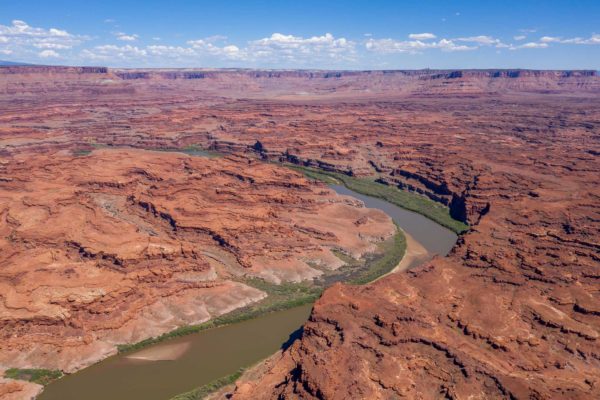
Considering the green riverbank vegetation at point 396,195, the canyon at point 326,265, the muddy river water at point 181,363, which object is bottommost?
the muddy river water at point 181,363

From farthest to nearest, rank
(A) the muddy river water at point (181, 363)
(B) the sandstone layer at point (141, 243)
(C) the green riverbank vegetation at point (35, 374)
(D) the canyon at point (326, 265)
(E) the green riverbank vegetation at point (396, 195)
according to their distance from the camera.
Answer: (E) the green riverbank vegetation at point (396, 195), (B) the sandstone layer at point (141, 243), (A) the muddy river water at point (181, 363), (C) the green riverbank vegetation at point (35, 374), (D) the canyon at point (326, 265)

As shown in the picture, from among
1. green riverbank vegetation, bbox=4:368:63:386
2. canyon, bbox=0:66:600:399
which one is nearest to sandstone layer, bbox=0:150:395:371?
canyon, bbox=0:66:600:399

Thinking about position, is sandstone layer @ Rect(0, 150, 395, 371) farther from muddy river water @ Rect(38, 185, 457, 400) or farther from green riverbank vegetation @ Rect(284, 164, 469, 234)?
green riverbank vegetation @ Rect(284, 164, 469, 234)

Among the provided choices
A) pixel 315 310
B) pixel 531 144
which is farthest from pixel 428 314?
pixel 531 144

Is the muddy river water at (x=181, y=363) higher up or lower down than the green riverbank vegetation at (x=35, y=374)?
lower down

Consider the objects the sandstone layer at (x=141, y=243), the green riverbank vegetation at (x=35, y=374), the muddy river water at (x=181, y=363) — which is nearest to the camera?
the green riverbank vegetation at (x=35, y=374)

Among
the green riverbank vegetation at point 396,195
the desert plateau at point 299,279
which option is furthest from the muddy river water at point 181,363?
the green riverbank vegetation at point 396,195

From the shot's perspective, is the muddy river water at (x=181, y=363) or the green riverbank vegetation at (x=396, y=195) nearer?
the muddy river water at (x=181, y=363)

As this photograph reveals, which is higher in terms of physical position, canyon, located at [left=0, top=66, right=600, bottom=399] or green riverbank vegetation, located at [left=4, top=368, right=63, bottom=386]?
canyon, located at [left=0, top=66, right=600, bottom=399]

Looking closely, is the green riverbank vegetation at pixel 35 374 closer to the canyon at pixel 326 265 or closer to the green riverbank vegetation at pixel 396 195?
the canyon at pixel 326 265
